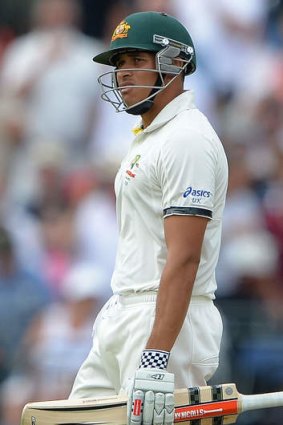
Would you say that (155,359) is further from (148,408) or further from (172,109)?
(172,109)

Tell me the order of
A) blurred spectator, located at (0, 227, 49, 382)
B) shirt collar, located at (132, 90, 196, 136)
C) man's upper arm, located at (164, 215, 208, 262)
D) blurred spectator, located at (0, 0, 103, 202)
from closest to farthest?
1. man's upper arm, located at (164, 215, 208, 262)
2. shirt collar, located at (132, 90, 196, 136)
3. blurred spectator, located at (0, 227, 49, 382)
4. blurred spectator, located at (0, 0, 103, 202)

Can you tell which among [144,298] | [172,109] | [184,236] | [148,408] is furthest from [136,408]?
[172,109]

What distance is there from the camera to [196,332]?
3727 millimetres

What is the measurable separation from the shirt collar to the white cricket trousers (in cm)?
61

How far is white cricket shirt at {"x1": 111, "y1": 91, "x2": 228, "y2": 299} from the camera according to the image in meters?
3.58

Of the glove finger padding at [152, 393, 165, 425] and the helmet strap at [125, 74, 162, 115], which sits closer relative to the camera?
the glove finger padding at [152, 393, 165, 425]

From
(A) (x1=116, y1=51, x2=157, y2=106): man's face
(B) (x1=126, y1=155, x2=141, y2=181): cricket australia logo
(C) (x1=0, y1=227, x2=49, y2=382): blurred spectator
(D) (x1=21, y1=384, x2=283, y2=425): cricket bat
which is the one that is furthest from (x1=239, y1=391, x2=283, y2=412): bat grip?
(C) (x1=0, y1=227, x2=49, y2=382): blurred spectator

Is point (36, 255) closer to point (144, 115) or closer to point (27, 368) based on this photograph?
point (27, 368)

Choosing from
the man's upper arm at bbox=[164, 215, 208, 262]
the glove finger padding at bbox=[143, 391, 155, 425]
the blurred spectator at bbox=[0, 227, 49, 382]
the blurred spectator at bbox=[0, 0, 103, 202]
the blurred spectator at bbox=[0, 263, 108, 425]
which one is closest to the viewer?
the glove finger padding at bbox=[143, 391, 155, 425]

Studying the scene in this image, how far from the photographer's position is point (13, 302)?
Result: 675cm

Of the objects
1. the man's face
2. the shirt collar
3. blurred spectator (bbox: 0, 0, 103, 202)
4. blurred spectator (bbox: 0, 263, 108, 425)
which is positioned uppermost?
blurred spectator (bbox: 0, 0, 103, 202)

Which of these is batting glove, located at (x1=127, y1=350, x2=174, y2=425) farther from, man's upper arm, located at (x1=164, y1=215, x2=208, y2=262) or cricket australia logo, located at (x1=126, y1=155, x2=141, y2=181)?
cricket australia logo, located at (x1=126, y1=155, x2=141, y2=181)

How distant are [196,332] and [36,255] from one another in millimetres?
3387

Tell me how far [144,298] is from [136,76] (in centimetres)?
82
